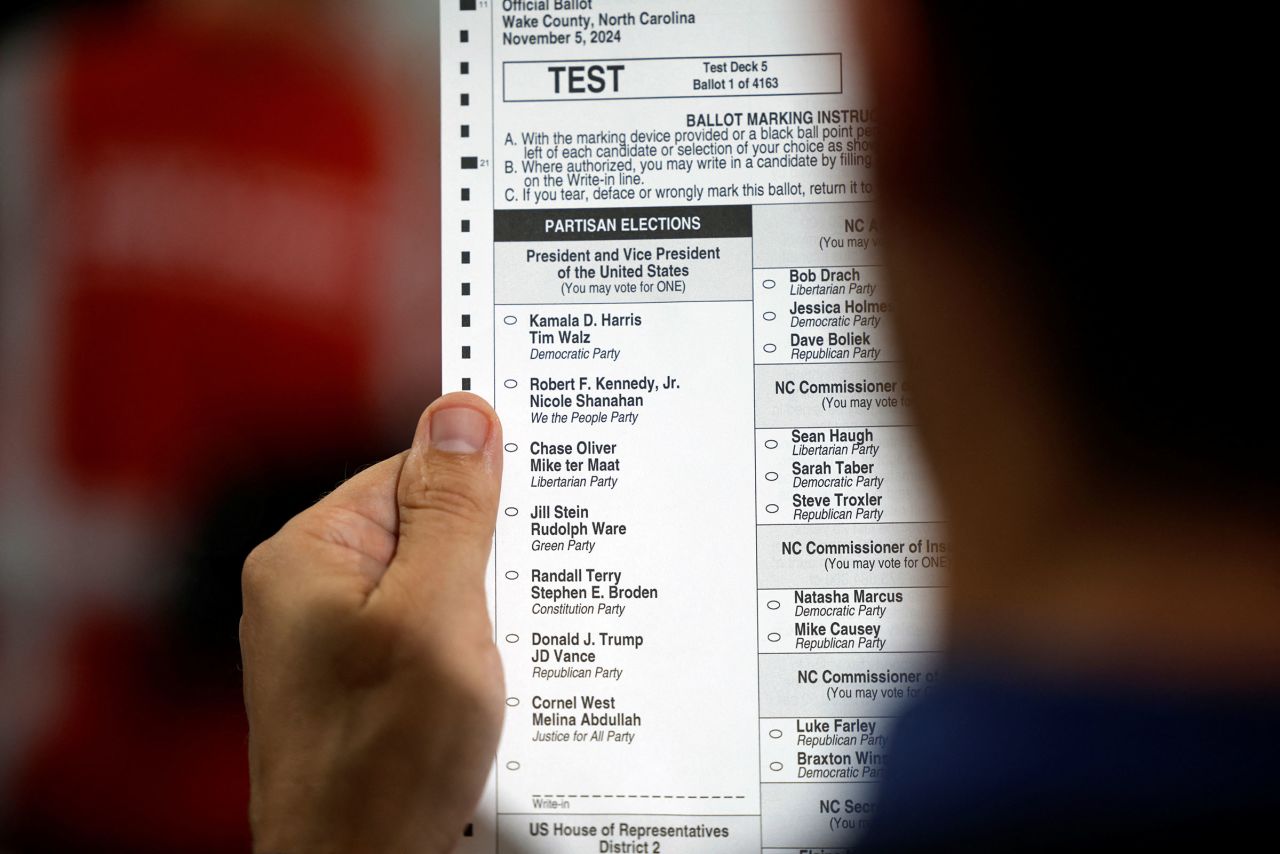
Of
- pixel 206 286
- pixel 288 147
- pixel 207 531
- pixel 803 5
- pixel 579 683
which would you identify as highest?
pixel 803 5

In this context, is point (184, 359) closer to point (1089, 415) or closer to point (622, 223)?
point (622, 223)

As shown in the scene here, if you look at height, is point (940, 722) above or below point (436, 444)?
below

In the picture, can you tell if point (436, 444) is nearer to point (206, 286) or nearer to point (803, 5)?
point (206, 286)

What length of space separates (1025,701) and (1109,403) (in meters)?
0.22

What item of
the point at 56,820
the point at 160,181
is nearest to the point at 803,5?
the point at 160,181

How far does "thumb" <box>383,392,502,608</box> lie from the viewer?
1.95ft

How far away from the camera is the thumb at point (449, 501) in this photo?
60 centimetres

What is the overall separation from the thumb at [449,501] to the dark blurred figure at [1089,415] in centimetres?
31

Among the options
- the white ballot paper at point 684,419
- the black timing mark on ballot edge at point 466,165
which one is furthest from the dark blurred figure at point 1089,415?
the black timing mark on ballot edge at point 466,165

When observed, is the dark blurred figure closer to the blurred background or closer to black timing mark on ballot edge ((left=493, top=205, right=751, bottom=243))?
black timing mark on ballot edge ((left=493, top=205, right=751, bottom=243))

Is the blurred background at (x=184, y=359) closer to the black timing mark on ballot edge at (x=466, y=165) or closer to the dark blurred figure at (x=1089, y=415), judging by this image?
the black timing mark on ballot edge at (x=466, y=165)

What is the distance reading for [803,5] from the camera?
68 cm

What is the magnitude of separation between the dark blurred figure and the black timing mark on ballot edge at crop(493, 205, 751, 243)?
12cm

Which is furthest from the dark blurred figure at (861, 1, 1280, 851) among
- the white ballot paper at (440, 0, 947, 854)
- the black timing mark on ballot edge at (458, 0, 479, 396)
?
the black timing mark on ballot edge at (458, 0, 479, 396)
